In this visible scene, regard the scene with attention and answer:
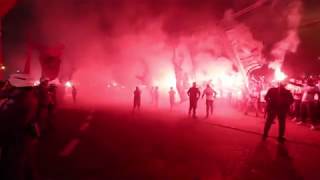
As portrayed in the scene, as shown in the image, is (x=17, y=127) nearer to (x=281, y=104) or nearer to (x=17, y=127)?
(x=17, y=127)

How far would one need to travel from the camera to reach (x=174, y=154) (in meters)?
7.97

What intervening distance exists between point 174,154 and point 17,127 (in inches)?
182

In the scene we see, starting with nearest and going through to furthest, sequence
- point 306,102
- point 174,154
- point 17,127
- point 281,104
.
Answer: point 17,127 < point 174,154 < point 281,104 < point 306,102

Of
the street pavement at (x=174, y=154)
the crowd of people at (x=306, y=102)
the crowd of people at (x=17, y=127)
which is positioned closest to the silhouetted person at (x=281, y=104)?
the street pavement at (x=174, y=154)

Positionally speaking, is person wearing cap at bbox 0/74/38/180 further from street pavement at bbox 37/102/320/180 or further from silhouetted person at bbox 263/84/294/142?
silhouetted person at bbox 263/84/294/142

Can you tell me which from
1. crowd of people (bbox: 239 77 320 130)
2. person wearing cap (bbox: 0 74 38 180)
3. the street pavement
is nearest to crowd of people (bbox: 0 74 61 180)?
person wearing cap (bbox: 0 74 38 180)

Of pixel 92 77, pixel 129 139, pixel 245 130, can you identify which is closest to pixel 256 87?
pixel 245 130

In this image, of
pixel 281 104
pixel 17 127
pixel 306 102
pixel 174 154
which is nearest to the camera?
pixel 17 127

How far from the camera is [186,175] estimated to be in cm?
628

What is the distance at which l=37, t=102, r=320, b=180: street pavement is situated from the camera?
21.0ft

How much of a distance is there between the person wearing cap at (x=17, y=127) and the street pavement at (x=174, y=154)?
2126mm

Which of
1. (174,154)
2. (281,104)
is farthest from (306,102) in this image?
(174,154)

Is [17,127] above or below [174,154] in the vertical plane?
above

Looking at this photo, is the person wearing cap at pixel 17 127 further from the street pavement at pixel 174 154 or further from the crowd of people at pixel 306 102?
the crowd of people at pixel 306 102
